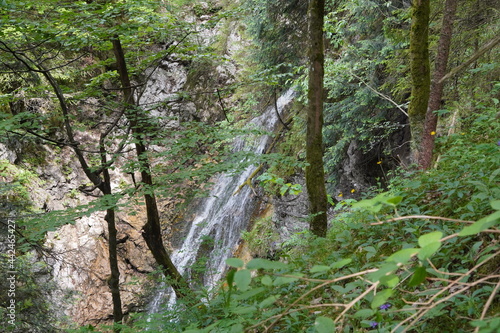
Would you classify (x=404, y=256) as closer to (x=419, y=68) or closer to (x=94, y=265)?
(x=419, y=68)

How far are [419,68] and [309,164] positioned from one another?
218cm

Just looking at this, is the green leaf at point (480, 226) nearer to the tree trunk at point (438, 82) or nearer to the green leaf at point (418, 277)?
the green leaf at point (418, 277)

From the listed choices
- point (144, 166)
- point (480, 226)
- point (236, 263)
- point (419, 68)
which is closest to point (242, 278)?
point (236, 263)

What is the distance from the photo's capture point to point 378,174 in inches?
281

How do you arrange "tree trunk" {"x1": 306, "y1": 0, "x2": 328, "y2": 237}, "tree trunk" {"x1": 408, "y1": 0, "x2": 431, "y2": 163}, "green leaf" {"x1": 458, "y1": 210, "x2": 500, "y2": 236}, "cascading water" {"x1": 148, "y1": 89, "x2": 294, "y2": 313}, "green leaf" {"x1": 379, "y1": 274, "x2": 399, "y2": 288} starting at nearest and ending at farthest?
"green leaf" {"x1": 458, "y1": 210, "x2": 500, "y2": 236}
"green leaf" {"x1": 379, "y1": 274, "x2": 399, "y2": 288}
"tree trunk" {"x1": 306, "y1": 0, "x2": 328, "y2": 237}
"tree trunk" {"x1": 408, "y1": 0, "x2": 431, "y2": 163}
"cascading water" {"x1": 148, "y1": 89, "x2": 294, "y2": 313}

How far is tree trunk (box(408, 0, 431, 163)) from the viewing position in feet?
14.2

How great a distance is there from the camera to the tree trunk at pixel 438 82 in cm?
382

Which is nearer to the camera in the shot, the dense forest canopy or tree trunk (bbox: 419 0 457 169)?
the dense forest canopy

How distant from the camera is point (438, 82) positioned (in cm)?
381

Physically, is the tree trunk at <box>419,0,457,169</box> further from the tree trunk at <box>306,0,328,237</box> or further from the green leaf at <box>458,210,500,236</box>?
the green leaf at <box>458,210,500,236</box>

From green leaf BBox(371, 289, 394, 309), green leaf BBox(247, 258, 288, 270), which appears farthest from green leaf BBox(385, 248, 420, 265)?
green leaf BBox(247, 258, 288, 270)

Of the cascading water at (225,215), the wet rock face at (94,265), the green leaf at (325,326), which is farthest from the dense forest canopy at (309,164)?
the cascading water at (225,215)

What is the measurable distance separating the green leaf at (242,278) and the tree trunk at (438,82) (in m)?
3.84

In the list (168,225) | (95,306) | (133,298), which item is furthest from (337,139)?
(95,306)
